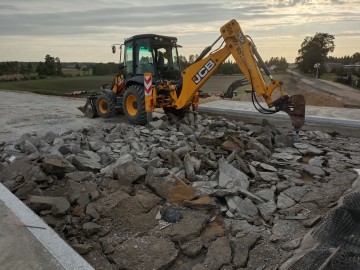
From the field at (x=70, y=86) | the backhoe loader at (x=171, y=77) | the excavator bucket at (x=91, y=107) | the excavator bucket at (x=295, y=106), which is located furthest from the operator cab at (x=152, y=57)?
the field at (x=70, y=86)

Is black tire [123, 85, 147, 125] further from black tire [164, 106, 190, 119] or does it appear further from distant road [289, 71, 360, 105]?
distant road [289, 71, 360, 105]

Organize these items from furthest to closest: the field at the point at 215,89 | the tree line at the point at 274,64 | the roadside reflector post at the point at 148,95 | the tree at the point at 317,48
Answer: the tree at the point at 317,48 → the tree line at the point at 274,64 → the field at the point at 215,89 → the roadside reflector post at the point at 148,95

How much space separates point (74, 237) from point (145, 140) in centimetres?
366

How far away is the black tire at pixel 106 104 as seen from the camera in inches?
436

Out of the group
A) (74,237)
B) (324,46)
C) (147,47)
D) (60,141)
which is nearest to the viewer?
(74,237)

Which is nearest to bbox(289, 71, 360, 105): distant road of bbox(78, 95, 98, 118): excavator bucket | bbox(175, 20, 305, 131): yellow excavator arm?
bbox(175, 20, 305, 131): yellow excavator arm

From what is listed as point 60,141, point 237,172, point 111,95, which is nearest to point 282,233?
point 237,172

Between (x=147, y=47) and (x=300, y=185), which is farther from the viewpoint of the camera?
(x=147, y=47)

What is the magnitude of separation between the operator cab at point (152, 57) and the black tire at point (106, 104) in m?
1.05

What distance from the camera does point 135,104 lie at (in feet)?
33.2

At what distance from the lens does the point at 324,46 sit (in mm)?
53938

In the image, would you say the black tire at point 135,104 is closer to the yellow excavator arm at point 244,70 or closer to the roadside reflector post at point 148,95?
the roadside reflector post at point 148,95

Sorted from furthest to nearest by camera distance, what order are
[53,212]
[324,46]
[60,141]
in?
[324,46] < [60,141] < [53,212]

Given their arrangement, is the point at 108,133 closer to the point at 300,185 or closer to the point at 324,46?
the point at 300,185
